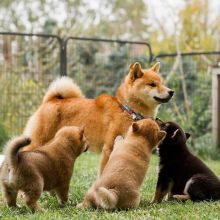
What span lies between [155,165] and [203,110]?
12.0ft

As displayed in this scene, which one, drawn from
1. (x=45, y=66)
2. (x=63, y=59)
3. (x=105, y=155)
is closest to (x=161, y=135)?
(x=105, y=155)

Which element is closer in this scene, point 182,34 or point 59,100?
point 59,100

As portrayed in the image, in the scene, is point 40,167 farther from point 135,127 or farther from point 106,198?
point 135,127

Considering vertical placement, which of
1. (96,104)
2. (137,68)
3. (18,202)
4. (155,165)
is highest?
(137,68)

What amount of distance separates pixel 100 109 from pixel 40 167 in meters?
1.90

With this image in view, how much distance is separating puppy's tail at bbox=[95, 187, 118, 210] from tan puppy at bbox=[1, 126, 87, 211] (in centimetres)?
54

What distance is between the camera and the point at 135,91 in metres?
7.41

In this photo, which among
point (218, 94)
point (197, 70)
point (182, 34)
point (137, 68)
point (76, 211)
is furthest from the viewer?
point (182, 34)

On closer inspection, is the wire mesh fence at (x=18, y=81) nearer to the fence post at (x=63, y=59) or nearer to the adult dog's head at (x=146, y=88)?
the fence post at (x=63, y=59)

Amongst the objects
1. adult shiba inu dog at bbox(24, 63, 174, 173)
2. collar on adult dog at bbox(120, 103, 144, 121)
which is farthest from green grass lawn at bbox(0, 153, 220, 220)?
collar on adult dog at bbox(120, 103, 144, 121)

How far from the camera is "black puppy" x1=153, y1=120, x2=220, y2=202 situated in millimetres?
6141

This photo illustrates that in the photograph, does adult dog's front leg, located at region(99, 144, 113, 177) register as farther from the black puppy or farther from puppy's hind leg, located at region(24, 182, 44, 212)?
puppy's hind leg, located at region(24, 182, 44, 212)

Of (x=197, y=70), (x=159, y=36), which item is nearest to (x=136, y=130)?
(x=197, y=70)

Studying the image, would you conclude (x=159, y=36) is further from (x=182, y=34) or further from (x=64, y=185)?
(x=64, y=185)
